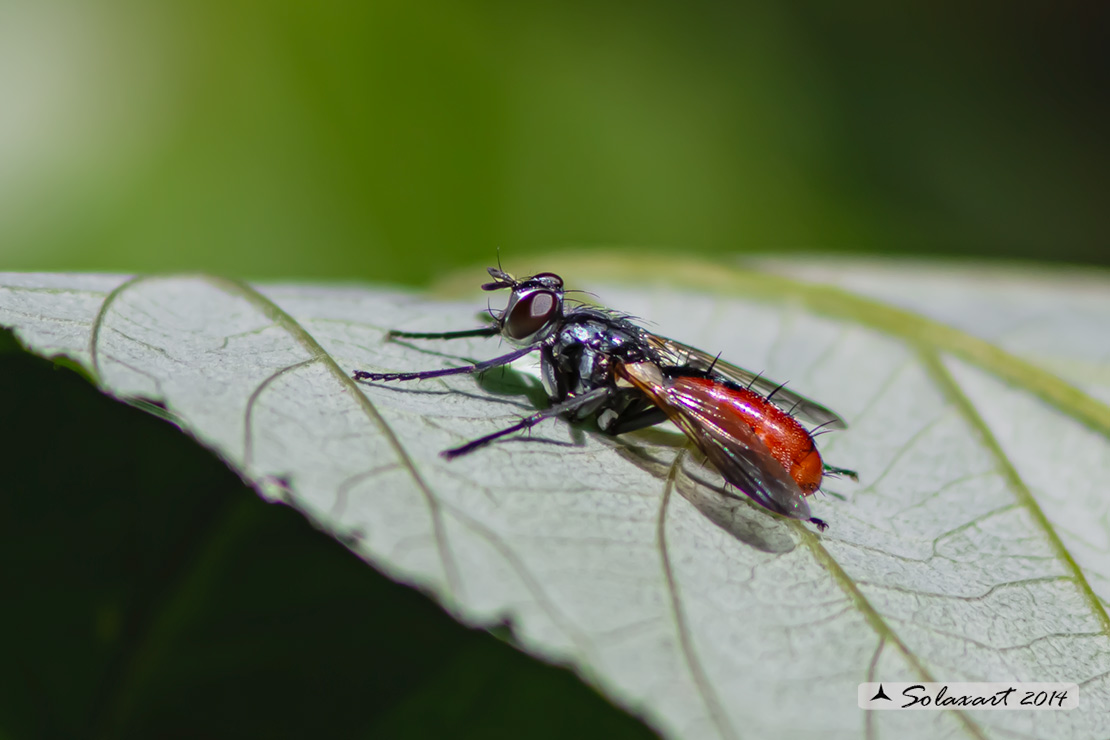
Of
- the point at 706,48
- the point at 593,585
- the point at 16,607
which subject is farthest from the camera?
the point at 706,48

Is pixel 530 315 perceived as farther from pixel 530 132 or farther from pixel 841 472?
pixel 530 132

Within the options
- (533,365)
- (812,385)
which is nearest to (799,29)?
(812,385)

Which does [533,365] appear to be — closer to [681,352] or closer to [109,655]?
[681,352]

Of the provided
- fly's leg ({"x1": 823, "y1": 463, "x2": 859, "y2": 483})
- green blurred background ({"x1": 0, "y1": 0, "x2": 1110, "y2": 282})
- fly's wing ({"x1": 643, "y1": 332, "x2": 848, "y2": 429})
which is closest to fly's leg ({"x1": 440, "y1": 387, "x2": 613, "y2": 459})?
fly's wing ({"x1": 643, "y1": 332, "x2": 848, "y2": 429})

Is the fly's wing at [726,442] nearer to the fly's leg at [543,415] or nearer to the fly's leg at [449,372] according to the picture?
the fly's leg at [543,415]

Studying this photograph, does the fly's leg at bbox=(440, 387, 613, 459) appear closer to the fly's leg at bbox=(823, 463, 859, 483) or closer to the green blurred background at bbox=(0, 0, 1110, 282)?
the fly's leg at bbox=(823, 463, 859, 483)

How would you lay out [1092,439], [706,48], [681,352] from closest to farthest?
[681,352], [1092,439], [706,48]
